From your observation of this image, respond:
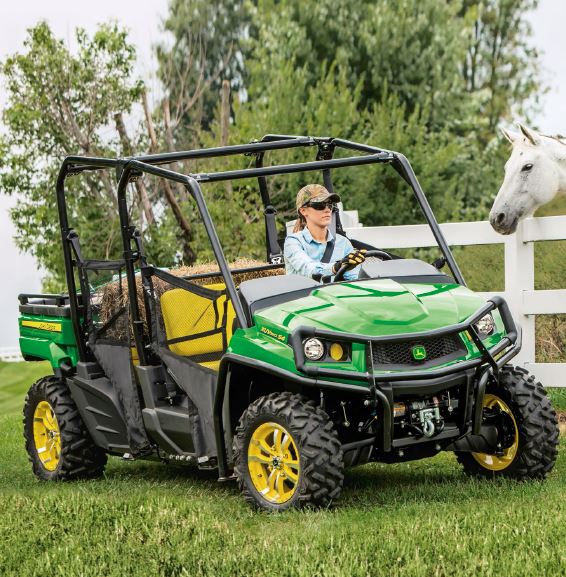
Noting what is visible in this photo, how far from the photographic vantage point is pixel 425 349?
546 centimetres

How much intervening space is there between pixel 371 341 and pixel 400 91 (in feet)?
88.6

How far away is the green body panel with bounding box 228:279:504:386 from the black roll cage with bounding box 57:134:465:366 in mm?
165

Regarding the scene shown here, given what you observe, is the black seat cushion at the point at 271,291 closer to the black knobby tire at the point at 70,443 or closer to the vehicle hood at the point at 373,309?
the vehicle hood at the point at 373,309

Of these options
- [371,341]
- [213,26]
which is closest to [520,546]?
[371,341]

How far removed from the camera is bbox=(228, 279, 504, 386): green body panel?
211 inches

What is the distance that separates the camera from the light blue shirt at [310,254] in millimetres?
6289

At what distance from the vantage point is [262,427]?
18.0ft

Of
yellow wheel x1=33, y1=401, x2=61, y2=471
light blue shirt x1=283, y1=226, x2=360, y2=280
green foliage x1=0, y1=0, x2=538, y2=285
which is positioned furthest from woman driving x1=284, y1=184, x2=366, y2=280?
green foliage x1=0, y1=0, x2=538, y2=285

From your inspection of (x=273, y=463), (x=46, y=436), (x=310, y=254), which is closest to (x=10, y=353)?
(x=46, y=436)

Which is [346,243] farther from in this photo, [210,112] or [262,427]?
[210,112]

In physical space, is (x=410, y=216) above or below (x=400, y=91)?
below

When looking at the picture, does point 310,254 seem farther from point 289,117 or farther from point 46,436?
point 289,117

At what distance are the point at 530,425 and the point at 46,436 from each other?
128 inches

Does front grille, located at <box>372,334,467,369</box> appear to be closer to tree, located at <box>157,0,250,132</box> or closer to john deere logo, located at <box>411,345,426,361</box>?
john deere logo, located at <box>411,345,426,361</box>
